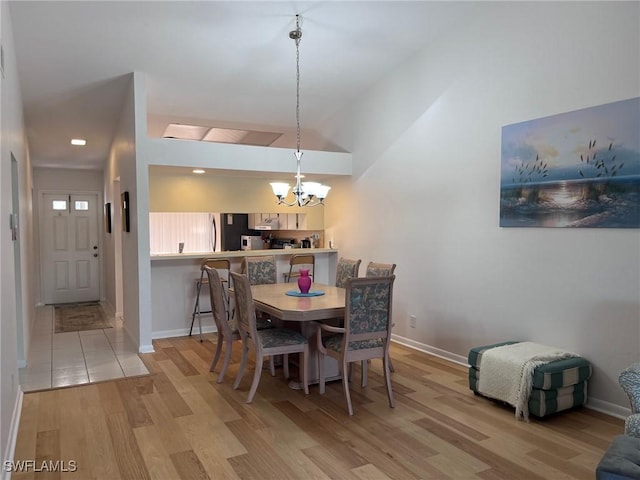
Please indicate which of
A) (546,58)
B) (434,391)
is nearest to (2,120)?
(434,391)

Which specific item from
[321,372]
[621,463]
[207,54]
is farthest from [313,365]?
[207,54]

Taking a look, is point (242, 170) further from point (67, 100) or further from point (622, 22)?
point (622, 22)

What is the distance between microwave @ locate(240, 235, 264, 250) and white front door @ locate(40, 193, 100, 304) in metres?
3.16

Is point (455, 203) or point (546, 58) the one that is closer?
point (546, 58)

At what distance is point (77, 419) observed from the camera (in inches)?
126

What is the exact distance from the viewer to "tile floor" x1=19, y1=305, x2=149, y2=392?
13.4 ft

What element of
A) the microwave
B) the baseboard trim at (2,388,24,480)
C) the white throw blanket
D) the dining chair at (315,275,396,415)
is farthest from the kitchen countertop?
the white throw blanket

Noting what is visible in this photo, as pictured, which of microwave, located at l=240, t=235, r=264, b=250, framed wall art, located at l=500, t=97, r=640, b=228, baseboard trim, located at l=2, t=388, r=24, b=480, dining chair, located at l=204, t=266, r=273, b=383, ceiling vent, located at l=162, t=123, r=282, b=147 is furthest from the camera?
microwave, located at l=240, t=235, r=264, b=250

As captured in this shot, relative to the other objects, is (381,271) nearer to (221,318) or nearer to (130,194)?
(221,318)

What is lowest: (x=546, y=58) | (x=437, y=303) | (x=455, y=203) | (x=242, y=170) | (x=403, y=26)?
(x=437, y=303)

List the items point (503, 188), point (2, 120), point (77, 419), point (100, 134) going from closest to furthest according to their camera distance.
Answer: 1. point (2, 120)
2. point (77, 419)
3. point (503, 188)
4. point (100, 134)

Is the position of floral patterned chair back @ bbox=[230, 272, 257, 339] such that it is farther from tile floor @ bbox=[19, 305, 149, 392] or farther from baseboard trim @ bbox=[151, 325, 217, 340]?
baseboard trim @ bbox=[151, 325, 217, 340]

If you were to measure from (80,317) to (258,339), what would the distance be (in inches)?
194

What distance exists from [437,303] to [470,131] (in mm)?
1726
